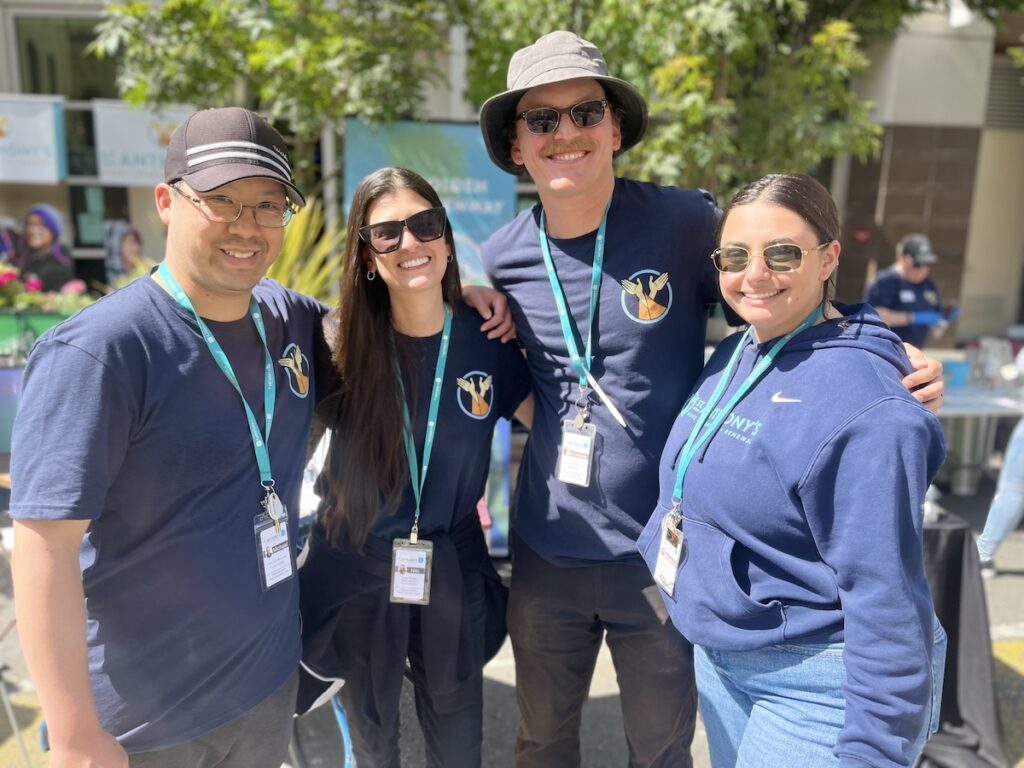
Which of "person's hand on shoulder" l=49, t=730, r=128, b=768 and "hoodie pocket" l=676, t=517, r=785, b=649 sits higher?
"hoodie pocket" l=676, t=517, r=785, b=649

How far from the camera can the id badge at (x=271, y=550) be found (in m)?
1.67

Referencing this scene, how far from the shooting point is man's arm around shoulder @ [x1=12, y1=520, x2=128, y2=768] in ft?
4.51

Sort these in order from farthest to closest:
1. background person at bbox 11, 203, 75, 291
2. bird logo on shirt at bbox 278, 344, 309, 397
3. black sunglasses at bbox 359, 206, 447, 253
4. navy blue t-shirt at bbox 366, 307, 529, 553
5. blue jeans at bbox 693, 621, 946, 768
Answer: background person at bbox 11, 203, 75, 291 → navy blue t-shirt at bbox 366, 307, 529, 553 → black sunglasses at bbox 359, 206, 447, 253 → bird logo on shirt at bbox 278, 344, 309, 397 → blue jeans at bbox 693, 621, 946, 768

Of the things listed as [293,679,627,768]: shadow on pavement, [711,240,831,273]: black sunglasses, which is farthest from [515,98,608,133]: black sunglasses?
[293,679,627,768]: shadow on pavement

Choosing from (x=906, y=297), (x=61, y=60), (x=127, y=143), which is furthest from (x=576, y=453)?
(x=61, y=60)

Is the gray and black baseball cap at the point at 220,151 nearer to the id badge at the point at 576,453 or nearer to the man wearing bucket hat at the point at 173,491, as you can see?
the man wearing bucket hat at the point at 173,491

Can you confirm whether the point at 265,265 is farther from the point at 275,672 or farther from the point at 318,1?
the point at 318,1

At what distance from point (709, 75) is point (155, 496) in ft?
14.8

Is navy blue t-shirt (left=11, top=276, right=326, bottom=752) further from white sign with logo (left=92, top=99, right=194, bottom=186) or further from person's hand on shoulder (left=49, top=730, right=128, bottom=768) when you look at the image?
white sign with logo (left=92, top=99, right=194, bottom=186)

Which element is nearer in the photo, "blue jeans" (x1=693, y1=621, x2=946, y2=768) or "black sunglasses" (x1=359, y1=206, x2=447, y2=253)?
"blue jeans" (x1=693, y1=621, x2=946, y2=768)

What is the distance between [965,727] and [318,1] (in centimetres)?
537

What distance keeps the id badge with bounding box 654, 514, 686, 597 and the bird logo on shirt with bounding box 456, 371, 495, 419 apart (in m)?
0.62

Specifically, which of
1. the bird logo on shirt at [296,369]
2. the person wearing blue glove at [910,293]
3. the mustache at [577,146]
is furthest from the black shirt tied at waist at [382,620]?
the person wearing blue glove at [910,293]

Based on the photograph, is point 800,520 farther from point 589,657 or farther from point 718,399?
point 589,657
